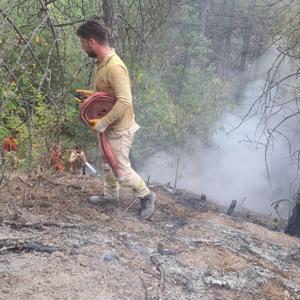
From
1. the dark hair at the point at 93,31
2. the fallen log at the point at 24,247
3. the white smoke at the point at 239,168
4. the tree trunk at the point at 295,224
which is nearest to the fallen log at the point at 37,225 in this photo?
the fallen log at the point at 24,247

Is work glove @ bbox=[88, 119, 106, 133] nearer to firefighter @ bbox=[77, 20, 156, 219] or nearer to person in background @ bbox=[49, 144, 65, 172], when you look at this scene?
firefighter @ bbox=[77, 20, 156, 219]

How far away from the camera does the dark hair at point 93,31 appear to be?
13.9 ft

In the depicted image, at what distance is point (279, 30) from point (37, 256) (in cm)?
374

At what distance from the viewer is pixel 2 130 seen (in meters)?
10.6

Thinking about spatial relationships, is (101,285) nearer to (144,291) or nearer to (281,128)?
(144,291)

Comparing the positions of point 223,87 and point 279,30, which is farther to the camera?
point 223,87

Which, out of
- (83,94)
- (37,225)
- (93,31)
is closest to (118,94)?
(83,94)

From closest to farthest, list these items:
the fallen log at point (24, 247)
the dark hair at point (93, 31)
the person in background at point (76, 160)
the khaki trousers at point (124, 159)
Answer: the fallen log at point (24, 247), the dark hair at point (93, 31), the khaki trousers at point (124, 159), the person in background at point (76, 160)

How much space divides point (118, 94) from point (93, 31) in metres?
0.64

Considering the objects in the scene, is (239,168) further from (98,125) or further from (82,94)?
(98,125)

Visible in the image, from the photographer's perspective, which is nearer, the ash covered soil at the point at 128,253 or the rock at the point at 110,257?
the ash covered soil at the point at 128,253

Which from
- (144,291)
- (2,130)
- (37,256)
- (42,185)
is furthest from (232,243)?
(2,130)

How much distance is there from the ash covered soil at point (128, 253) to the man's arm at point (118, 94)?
90 centimetres

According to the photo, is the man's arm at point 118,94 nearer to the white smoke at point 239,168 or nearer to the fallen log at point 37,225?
the fallen log at point 37,225
